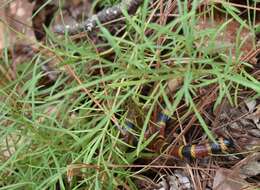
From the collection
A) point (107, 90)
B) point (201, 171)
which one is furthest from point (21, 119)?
point (201, 171)

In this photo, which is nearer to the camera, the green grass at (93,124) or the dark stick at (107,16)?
the green grass at (93,124)

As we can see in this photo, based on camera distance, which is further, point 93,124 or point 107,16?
point 107,16

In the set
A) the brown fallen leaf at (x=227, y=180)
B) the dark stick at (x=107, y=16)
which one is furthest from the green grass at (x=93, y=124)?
the dark stick at (x=107, y=16)

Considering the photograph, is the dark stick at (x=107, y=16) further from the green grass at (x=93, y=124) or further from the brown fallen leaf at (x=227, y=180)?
the brown fallen leaf at (x=227, y=180)

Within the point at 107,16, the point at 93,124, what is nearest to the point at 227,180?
the point at 93,124

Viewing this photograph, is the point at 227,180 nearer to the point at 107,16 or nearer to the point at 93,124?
the point at 93,124

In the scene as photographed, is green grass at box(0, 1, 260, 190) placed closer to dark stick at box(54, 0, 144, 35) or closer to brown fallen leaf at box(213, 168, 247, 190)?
brown fallen leaf at box(213, 168, 247, 190)

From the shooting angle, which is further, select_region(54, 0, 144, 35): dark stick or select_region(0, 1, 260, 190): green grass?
select_region(54, 0, 144, 35): dark stick

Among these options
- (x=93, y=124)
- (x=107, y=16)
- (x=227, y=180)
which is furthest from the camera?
(x=107, y=16)

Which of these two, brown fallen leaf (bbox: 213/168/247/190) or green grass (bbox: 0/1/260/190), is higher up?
green grass (bbox: 0/1/260/190)

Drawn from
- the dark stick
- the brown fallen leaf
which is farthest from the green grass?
the dark stick

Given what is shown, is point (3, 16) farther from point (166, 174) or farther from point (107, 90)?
point (166, 174)
